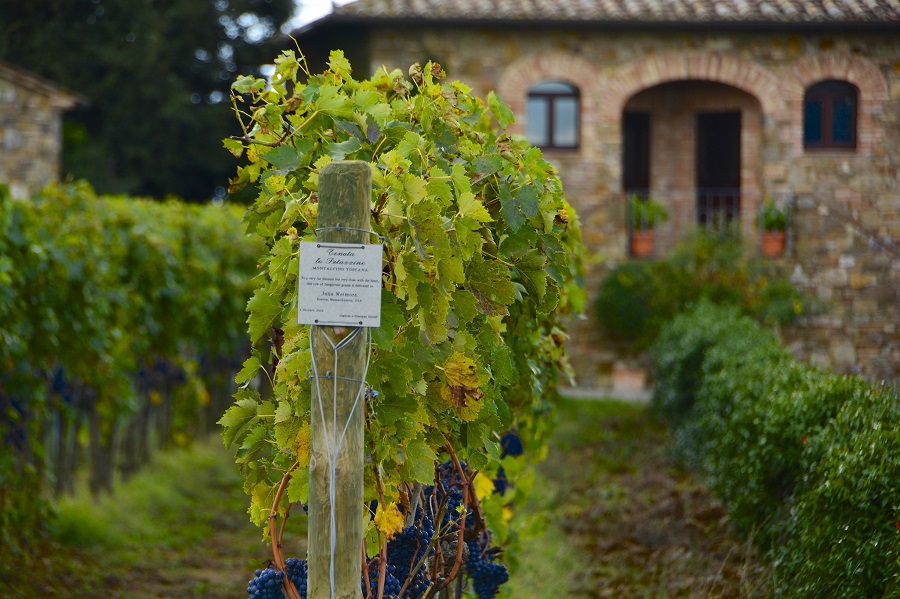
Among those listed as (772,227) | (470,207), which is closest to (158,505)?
(470,207)

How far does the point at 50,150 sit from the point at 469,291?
14.5 m

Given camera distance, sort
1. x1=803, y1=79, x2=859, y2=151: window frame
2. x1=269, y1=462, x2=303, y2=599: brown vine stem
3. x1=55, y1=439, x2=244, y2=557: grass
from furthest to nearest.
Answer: x1=803, y1=79, x2=859, y2=151: window frame
x1=55, y1=439, x2=244, y2=557: grass
x1=269, y1=462, x2=303, y2=599: brown vine stem

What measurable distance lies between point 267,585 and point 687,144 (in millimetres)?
14562

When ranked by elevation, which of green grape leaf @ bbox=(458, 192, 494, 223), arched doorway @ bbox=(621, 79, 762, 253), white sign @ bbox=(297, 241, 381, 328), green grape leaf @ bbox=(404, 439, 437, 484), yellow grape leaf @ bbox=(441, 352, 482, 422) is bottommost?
green grape leaf @ bbox=(404, 439, 437, 484)

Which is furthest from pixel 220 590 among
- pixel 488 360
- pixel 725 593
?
pixel 488 360

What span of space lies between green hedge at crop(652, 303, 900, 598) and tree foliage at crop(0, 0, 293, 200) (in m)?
15.4

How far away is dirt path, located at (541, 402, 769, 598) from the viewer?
5141mm

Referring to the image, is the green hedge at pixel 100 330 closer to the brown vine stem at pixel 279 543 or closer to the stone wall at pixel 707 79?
the brown vine stem at pixel 279 543

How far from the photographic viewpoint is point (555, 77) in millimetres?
14320

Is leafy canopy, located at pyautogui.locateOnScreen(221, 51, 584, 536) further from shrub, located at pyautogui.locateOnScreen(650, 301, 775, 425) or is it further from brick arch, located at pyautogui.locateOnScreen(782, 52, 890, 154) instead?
brick arch, located at pyautogui.locateOnScreen(782, 52, 890, 154)

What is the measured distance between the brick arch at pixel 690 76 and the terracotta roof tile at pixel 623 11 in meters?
0.58

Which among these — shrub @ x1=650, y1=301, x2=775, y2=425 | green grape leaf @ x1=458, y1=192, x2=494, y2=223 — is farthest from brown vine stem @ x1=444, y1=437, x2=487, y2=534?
shrub @ x1=650, y1=301, x2=775, y2=425

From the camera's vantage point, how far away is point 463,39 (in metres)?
14.3

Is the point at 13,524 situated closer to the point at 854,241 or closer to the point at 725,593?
the point at 725,593
